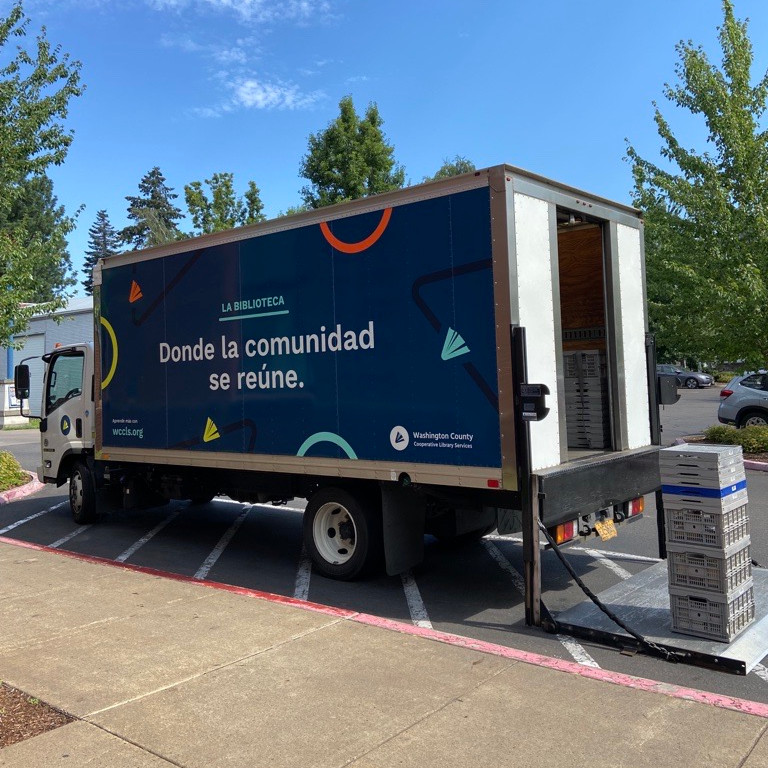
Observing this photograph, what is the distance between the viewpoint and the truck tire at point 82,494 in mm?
9961

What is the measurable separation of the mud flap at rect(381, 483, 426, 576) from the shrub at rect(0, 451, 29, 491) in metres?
9.24

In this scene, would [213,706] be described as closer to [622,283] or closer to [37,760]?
[37,760]

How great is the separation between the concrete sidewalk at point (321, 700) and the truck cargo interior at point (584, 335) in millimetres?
2596

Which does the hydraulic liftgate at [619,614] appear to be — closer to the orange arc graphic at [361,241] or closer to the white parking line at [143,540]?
the orange arc graphic at [361,241]

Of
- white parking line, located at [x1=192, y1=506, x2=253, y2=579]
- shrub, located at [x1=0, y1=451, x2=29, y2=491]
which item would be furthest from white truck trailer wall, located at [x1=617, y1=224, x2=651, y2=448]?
shrub, located at [x1=0, y1=451, x2=29, y2=491]

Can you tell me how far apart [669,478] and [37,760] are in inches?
160

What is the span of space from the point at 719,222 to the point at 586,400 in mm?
8750

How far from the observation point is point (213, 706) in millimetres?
4156

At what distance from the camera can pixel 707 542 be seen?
4.96 metres

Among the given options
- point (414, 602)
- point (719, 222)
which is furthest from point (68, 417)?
point (719, 222)

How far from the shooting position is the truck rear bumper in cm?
561

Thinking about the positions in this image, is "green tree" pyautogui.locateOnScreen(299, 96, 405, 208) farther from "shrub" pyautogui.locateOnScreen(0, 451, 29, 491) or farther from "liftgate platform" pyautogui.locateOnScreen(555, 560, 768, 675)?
"liftgate platform" pyautogui.locateOnScreen(555, 560, 768, 675)

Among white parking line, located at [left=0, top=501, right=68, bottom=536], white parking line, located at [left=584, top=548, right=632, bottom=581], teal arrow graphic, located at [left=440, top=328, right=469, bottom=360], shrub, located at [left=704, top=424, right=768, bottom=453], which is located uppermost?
teal arrow graphic, located at [left=440, top=328, right=469, bottom=360]

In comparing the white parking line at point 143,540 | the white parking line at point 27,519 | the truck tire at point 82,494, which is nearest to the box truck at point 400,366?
the white parking line at point 143,540
